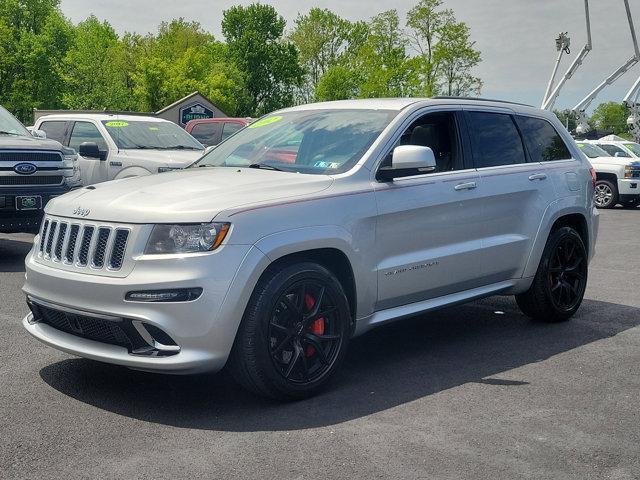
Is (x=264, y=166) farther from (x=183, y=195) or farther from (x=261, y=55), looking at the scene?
(x=261, y=55)

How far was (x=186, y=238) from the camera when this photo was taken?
187 inches

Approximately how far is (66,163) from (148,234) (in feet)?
21.4

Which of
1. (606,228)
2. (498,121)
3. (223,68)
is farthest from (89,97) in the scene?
(498,121)

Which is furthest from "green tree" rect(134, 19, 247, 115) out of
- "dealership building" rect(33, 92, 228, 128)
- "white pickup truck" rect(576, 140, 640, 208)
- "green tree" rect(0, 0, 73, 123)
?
"white pickup truck" rect(576, 140, 640, 208)

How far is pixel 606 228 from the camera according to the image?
677 inches

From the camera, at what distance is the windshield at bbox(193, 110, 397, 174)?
5.78m

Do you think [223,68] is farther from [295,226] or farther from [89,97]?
[295,226]

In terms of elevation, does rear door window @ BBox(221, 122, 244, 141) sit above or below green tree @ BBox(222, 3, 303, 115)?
below

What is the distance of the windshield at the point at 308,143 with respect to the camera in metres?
5.78

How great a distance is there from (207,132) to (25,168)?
445 inches

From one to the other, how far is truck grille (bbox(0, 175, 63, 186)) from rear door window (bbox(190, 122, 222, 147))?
10457 mm

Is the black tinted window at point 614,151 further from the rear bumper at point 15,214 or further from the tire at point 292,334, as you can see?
the tire at point 292,334

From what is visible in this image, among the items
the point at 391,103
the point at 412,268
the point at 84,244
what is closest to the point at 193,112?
the point at 391,103

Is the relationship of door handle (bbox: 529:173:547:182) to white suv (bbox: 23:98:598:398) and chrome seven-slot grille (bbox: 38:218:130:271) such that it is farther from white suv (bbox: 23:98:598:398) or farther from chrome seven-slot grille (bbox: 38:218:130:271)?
chrome seven-slot grille (bbox: 38:218:130:271)
